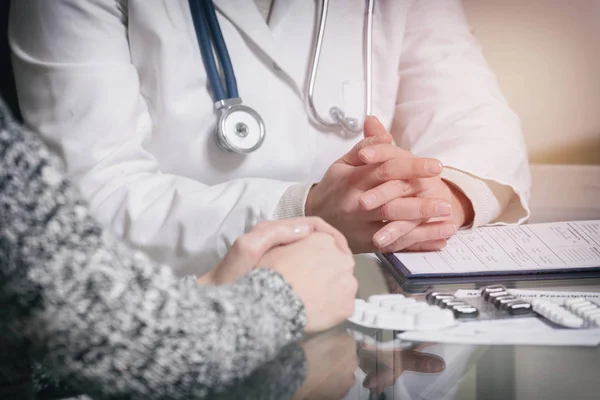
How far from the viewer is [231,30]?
2.70ft

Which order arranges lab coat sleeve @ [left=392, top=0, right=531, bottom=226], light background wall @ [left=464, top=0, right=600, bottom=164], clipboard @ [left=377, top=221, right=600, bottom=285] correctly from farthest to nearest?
1. light background wall @ [left=464, top=0, right=600, bottom=164]
2. lab coat sleeve @ [left=392, top=0, right=531, bottom=226]
3. clipboard @ [left=377, top=221, right=600, bottom=285]

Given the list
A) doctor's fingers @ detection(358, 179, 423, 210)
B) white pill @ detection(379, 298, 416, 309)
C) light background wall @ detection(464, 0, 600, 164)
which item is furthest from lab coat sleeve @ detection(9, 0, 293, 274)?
light background wall @ detection(464, 0, 600, 164)

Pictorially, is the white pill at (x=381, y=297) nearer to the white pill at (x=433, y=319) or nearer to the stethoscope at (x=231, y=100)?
the white pill at (x=433, y=319)

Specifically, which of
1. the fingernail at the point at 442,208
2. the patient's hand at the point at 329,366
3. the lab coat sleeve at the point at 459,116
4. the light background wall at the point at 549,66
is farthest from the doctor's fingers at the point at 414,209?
the light background wall at the point at 549,66

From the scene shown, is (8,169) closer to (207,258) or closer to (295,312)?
(295,312)

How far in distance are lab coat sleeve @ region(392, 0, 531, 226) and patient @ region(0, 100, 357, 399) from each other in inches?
17.6

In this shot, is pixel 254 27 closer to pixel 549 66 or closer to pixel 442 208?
pixel 442 208

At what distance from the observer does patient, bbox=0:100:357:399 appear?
0.30 metres

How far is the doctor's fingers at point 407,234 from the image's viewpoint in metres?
A: 0.62

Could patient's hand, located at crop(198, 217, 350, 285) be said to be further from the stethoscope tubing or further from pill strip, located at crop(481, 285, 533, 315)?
the stethoscope tubing

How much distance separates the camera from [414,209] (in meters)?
0.63

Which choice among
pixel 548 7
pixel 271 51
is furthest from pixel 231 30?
pixel 548 7

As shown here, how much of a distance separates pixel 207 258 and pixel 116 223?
102 millimetres

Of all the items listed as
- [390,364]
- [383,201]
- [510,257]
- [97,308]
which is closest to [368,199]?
[383,201]
